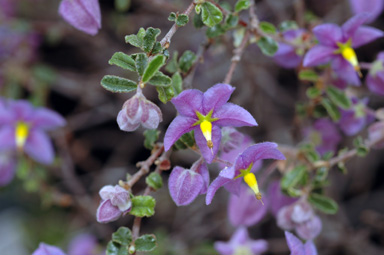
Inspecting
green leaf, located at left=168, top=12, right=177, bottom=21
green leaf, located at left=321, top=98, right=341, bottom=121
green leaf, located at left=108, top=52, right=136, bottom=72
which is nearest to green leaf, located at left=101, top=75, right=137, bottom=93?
green leaf, located at left=108, top=52, right=136, bottom=72

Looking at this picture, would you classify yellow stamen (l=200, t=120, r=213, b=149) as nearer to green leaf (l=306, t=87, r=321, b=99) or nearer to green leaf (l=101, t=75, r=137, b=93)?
green leaf (l=101, t=75, r=137, b=93)

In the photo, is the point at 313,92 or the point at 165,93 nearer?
the point at 165,93

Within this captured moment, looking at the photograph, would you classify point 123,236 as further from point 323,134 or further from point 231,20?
point 323,134

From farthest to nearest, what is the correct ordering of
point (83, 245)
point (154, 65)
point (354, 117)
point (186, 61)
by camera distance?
point (83, 245)
point (354, 117)
point (186, 61)
point (154, 65)

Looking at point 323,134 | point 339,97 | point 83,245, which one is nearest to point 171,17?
point 339,97

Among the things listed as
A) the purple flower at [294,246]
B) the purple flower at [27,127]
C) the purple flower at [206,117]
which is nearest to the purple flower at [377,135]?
the purple flower at [294,246]

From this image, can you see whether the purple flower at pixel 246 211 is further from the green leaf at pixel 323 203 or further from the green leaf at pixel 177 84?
the green leaf at pixel 177 84

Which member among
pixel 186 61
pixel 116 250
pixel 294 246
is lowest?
pixel 294 246
